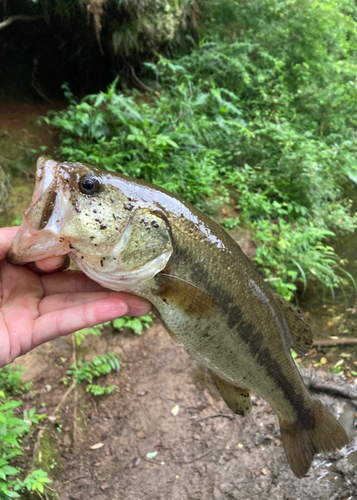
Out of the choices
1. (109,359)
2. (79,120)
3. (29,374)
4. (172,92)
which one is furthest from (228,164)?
(29,374)

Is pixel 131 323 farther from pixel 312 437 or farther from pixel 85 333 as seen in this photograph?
pixel 312 437

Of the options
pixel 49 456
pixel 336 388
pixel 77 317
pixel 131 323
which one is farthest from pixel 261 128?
pixel 49 456

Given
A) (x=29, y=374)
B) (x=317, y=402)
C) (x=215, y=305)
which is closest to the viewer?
(x=215, y=305)

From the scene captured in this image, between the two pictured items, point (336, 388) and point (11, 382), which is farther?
point (336, 388)

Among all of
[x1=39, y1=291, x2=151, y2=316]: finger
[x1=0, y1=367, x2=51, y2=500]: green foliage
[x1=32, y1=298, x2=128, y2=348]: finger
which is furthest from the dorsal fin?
[x1=0, y1=367, x2=51, y2=500]: green foliage

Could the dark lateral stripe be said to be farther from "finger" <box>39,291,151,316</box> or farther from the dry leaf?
the dry leaf

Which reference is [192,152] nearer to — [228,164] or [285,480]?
[228,164]
